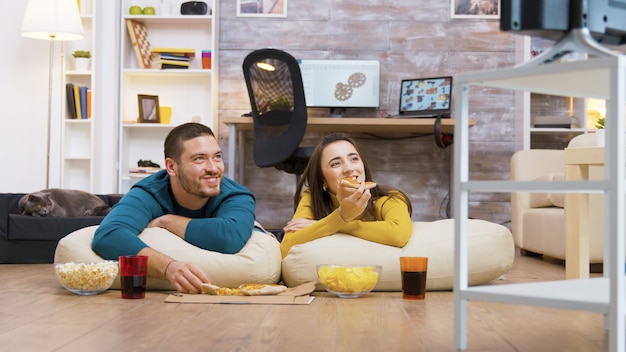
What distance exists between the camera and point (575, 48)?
159cm

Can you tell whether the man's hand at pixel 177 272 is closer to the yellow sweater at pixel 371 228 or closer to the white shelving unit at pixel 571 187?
the yellow sweater at pixel 371 228

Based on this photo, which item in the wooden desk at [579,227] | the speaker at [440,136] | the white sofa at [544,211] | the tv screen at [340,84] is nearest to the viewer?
the wooden desk at [579,227]

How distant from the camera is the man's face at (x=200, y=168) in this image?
9.43 ft

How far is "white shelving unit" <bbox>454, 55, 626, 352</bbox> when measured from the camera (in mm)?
1381

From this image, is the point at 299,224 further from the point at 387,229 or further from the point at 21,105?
the point at 21,105

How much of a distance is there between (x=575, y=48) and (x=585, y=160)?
1.53 meters

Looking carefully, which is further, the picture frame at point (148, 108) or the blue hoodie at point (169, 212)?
the picture frame at point (148, 108)

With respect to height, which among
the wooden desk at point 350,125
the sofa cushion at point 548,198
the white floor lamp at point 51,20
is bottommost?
the sofa cushion at point 548,198

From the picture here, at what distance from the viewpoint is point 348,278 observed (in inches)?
103

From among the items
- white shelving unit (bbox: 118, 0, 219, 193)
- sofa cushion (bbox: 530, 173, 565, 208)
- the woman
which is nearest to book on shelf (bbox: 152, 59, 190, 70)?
white shelving unit (bbox: 118, 0, 219, 193)

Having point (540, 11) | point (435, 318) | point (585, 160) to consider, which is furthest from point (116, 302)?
point (585, 160)

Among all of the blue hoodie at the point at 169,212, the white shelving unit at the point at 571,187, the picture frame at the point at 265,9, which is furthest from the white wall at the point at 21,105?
the white shelving unit at the point at 571,187

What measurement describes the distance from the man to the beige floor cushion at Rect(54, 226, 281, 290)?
0.12 feet

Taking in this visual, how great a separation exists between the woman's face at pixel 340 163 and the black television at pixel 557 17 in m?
1.47
